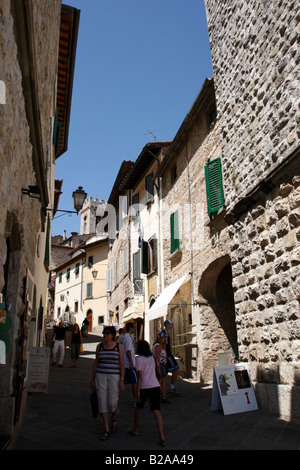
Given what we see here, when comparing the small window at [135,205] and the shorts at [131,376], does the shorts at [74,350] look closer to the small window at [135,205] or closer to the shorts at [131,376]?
the shorts at [131,376]

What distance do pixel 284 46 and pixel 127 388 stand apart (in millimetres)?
8238

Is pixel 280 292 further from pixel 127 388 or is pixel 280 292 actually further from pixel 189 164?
pixel 189 164

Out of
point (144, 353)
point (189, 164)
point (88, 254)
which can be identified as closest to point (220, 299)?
point (189, 164)

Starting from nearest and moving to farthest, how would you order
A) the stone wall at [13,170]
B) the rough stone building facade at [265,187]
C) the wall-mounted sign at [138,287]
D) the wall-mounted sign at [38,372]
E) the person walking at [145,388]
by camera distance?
the stone wall at [13,170] < the person walking at [145,388] < the rough stone building facade at [265,187] < the wall-mounted sign at [38,372] < the wall-mounted sign at [138,287]

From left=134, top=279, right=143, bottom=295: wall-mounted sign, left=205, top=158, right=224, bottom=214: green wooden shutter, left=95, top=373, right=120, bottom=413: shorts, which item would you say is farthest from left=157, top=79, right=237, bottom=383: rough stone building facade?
left=95, top=373, right=120, bottom=413: shorts

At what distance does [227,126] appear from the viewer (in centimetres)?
799

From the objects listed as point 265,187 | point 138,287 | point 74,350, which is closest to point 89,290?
point 138,287

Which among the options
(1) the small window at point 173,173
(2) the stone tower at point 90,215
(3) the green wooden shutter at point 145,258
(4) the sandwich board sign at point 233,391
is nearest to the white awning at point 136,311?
(3) the green wooden shutter at point 145,258

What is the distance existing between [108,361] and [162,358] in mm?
2774

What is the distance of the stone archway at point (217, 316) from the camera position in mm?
10047

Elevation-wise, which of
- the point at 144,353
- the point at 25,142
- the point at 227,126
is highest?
the point at 227,126

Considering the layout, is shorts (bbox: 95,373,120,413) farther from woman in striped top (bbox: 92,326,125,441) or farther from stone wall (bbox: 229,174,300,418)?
stone wall (bbox: 229,174,300,418)

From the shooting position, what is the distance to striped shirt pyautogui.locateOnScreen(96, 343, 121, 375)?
16.0 ft

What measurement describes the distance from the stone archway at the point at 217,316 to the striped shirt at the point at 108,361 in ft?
17.5
